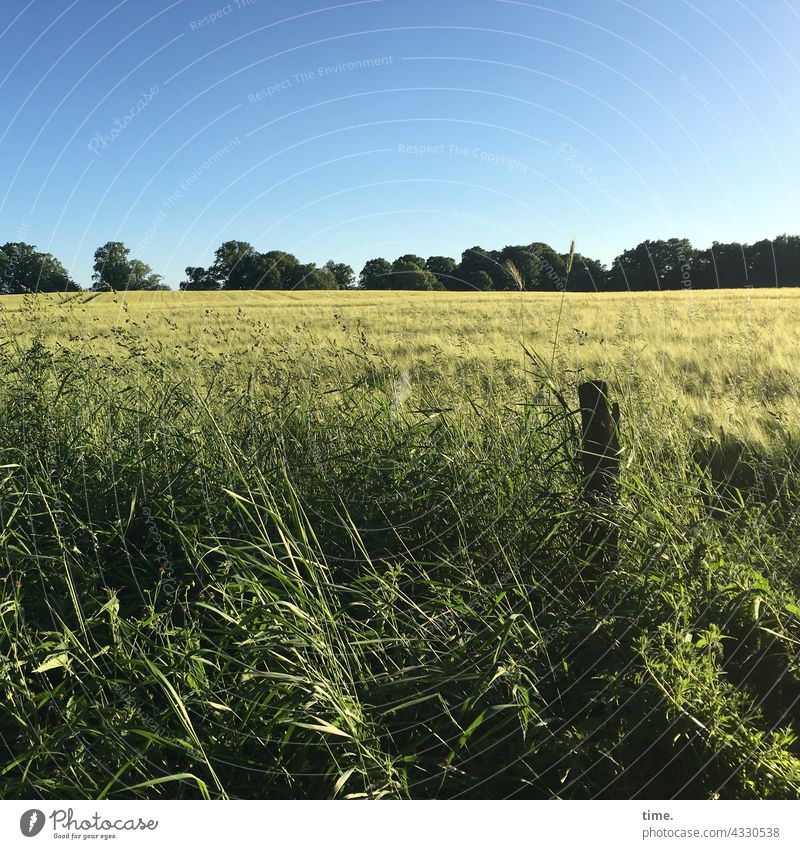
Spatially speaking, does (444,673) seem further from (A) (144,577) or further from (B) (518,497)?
(A) (144,577)

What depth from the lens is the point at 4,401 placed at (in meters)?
3.96

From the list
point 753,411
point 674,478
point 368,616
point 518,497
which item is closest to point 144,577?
point 368,616

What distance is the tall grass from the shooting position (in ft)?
6.95

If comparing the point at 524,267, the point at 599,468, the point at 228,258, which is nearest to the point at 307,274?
the point at 228,258

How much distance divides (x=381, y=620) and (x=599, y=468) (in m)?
1.10


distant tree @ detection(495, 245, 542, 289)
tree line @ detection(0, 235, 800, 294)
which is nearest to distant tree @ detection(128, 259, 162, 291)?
tree line @ detection(0, 235, 800, 294)

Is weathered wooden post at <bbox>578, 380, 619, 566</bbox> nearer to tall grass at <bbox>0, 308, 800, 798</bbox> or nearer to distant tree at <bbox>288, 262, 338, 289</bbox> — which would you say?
tall grass at <bbox>0, 308, 800, 798</bbox>

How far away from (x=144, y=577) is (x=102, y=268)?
8.63 feet

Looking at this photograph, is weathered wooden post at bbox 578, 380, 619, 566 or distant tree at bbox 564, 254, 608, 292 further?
distant tree at bbox 564, 254, 608, 292
